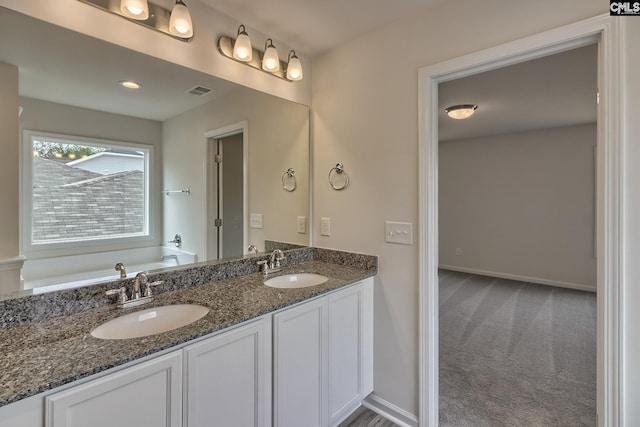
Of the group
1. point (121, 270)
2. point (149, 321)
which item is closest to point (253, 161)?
point (121, 270)

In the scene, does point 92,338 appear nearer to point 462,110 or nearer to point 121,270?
point 121,270

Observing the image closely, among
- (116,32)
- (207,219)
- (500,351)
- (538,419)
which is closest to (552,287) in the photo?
(500,351)

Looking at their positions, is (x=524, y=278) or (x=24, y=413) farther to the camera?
(x=524, y=278)

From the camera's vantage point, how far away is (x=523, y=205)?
4.84 metres

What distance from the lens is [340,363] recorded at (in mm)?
1703

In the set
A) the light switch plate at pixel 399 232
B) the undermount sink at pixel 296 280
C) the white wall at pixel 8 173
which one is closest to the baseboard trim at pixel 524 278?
the light switch plate at pixel 399 232

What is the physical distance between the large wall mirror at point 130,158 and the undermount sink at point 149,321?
267mm

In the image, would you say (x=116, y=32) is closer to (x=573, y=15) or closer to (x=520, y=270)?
(x=573, y=15)

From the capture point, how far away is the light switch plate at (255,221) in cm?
207

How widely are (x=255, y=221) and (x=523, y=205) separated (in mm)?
4605

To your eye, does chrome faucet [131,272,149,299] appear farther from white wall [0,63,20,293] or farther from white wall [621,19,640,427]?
white wall [621,19,640,427]

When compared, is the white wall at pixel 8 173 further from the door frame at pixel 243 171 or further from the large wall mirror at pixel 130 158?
the door frame at pixel 243 171

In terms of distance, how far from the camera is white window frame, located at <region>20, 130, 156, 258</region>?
1.18 m

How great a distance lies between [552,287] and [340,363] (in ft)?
14.4
